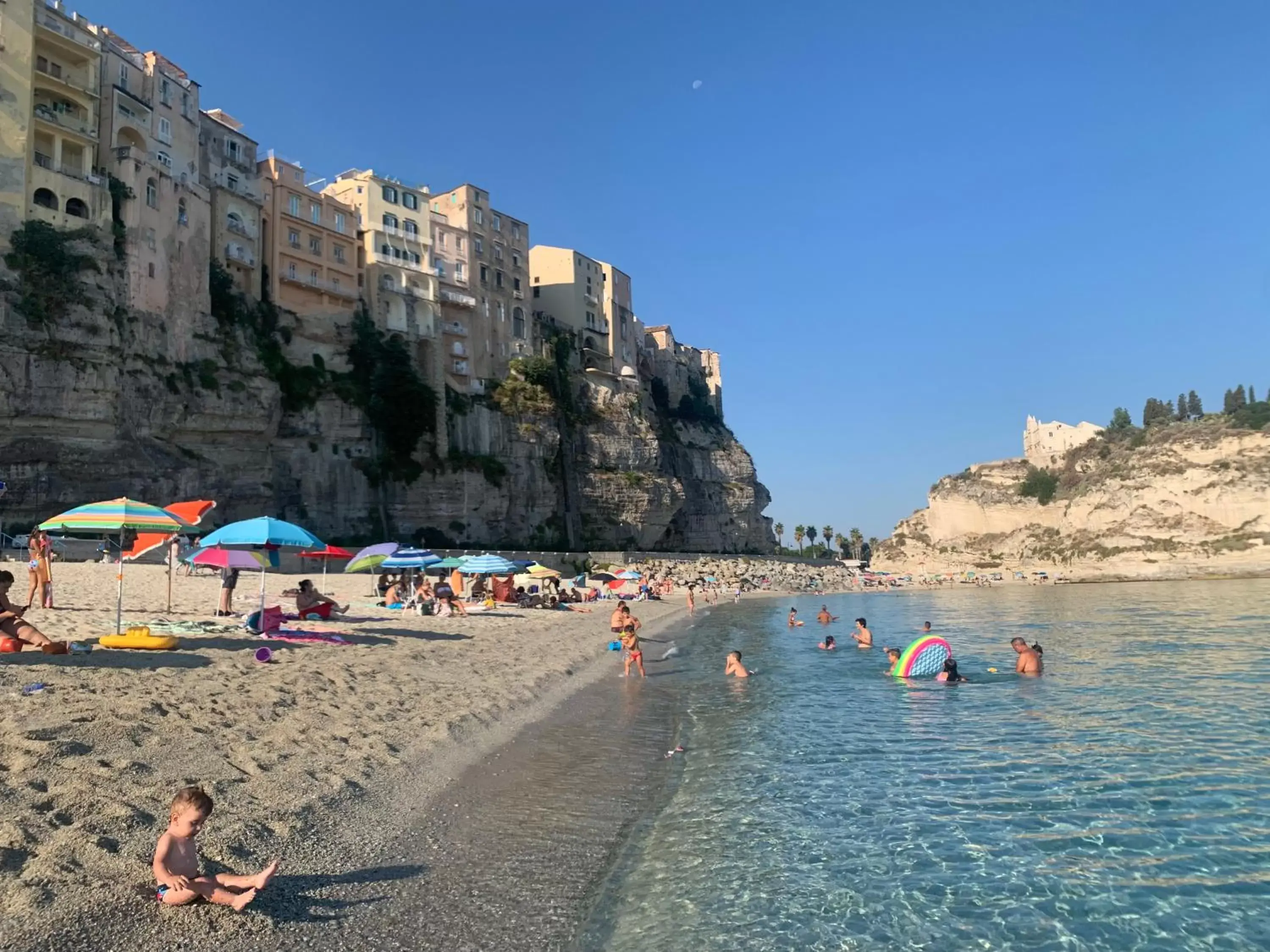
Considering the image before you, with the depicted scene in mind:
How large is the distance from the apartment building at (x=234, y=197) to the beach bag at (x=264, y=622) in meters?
37.2

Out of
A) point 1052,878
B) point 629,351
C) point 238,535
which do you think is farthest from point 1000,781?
point 629,351

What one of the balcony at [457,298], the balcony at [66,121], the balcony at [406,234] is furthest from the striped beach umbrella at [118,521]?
the balcony at [457,298]

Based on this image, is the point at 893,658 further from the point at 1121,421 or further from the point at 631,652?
the point at 1121,421

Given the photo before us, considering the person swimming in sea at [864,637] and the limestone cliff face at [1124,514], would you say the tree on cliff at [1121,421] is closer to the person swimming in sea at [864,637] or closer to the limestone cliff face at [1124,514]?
the limestone cliff face at [1124,514]

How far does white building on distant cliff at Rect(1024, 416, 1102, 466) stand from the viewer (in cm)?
11081

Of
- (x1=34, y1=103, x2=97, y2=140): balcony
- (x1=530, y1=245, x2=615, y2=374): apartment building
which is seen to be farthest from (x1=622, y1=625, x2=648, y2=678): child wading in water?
(x1=530, y1=245, x2=615, y2=374): apartment building

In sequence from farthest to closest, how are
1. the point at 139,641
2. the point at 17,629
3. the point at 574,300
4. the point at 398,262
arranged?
the point at 574,300
the point at 398,262
the point at 139,641
the point at 17,629

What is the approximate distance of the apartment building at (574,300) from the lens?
236 ft

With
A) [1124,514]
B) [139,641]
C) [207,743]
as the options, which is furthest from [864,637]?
[1124,514]

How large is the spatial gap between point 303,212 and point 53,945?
51.9 metres

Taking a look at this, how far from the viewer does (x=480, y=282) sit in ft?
198

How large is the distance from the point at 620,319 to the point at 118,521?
6714 cm

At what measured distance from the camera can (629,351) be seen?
78.6 meters

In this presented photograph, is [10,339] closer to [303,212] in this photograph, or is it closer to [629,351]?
[303,212]
